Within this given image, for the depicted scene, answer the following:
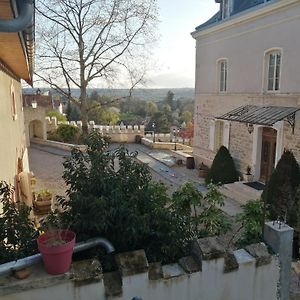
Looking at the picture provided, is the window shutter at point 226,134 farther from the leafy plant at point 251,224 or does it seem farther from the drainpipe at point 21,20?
the drainpipe at point 21,20

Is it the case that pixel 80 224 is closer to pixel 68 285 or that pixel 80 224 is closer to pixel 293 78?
pixel 68 285

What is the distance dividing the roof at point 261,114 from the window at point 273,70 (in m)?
0.86

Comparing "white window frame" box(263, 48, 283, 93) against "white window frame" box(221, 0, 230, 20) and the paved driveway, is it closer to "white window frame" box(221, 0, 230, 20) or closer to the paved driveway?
"white window frame" box(221, 0, 230, 20)

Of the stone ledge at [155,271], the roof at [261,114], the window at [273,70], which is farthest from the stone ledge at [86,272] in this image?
the window at [273,70]

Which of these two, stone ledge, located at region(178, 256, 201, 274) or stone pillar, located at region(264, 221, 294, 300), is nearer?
stone ledge, located at region(178, 256, 201, 274)

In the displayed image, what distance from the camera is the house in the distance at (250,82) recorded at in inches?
437

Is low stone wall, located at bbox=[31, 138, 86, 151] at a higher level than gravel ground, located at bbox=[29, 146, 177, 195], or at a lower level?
higher

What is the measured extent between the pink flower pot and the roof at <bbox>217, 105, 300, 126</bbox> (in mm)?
9171

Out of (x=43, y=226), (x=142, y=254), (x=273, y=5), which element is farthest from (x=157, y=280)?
(x=273, y=5)

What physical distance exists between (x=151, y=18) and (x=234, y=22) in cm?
952

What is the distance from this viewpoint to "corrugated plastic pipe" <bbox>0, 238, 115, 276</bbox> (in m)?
2.71

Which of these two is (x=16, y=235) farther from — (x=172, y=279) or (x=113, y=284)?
(x=172, y=279)

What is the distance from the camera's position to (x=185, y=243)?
11.8 ft

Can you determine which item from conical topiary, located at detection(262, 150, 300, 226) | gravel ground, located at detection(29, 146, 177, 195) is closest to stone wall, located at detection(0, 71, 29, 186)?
gravel ground, located at detection(29, 146, 177, 195)
